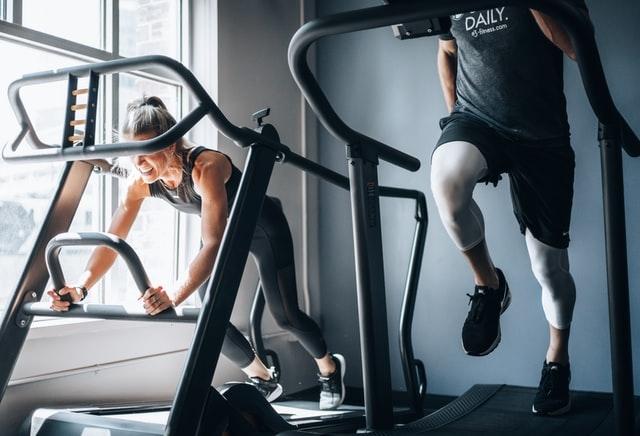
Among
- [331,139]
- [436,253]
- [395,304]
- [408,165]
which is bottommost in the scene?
[395,304]

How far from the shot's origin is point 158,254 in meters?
3.46

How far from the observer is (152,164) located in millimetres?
2172

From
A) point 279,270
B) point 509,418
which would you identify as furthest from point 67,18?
point 509,418

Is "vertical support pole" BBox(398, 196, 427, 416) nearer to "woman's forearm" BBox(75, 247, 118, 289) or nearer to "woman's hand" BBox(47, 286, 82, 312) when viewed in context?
"woman's forearm" BBox(75, 247, 118, 289)

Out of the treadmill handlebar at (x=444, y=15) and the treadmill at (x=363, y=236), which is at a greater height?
the treadmill handlebar at (x=444, y=15)

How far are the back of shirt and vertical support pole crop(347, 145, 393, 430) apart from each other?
0.65 m

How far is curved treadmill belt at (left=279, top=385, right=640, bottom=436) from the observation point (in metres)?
2.02

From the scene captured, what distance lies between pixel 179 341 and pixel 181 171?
1.28 meters

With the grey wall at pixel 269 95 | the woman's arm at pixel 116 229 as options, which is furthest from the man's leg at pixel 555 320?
the grey wall at pixel 269 95

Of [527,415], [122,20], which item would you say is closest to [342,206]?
[122,20]

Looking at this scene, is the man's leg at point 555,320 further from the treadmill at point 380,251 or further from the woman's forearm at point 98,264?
the woman's forearm at point 98,264

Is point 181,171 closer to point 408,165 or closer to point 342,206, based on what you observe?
point 408,165

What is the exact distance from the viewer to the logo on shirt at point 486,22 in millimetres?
2205

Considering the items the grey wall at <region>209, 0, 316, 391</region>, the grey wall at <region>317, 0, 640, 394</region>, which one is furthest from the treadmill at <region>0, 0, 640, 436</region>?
the grey wall at <region>209, 0, 316, 391</region>
